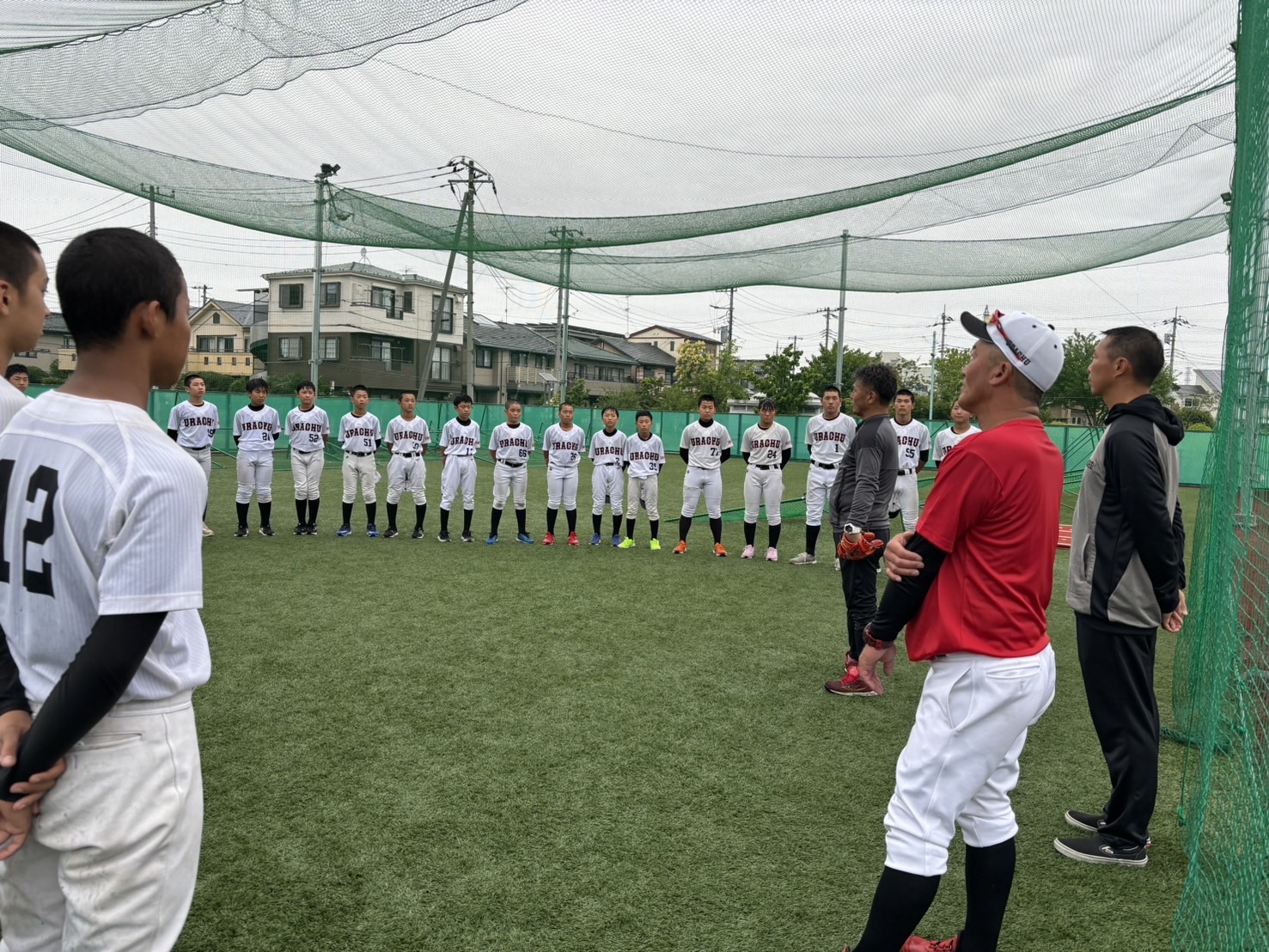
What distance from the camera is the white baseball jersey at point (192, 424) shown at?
412 inches

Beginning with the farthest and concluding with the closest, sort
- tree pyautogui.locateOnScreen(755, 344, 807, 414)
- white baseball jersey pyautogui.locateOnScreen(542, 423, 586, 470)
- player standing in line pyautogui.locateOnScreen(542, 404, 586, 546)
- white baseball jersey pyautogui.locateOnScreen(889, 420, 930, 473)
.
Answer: tree pyautogui.locateOnScreen(755, 344, 807, 414) → white baseball jersey pyautogui.locateOnScreen(542, 423, 586, 470) → player standing in line pyautogui.locateOnScreen(542, 404, 586, 546) → white baseball jersey pyautogui.locateOnScreen(889, 420, 930, 473)

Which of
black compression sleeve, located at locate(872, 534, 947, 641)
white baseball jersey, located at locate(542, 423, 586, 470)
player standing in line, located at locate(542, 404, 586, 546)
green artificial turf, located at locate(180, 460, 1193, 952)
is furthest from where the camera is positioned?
white baseball jersey, located at locate(542, 423, 586, 470)

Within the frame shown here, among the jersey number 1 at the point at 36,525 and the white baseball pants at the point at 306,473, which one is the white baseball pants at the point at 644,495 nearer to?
the white baseball pants at the point at 306,473

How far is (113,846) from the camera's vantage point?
1.44m

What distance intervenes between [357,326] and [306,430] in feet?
97.6

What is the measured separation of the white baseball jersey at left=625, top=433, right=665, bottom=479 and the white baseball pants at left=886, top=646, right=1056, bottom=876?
9278 mm

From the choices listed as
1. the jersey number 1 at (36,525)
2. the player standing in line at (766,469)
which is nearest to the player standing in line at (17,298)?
the jersey number 1 at (36,525)

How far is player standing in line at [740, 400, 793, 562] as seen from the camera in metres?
10.7

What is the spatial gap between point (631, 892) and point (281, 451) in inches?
831

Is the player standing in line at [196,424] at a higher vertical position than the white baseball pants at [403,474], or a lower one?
higher

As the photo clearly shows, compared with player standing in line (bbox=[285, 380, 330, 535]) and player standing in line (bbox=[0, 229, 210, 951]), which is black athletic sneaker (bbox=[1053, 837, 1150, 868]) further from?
player standing in line (bbox=[285, 380, 330, 535])

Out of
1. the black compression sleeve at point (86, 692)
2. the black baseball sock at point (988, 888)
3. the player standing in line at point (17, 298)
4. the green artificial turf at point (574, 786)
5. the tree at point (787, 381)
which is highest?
the tree at point (787, 381)

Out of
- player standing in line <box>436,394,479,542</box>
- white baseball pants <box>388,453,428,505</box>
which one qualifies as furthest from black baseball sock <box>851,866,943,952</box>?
white baseball pants <box>388,453,428,505</box>

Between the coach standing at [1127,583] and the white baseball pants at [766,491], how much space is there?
732 centimetres
